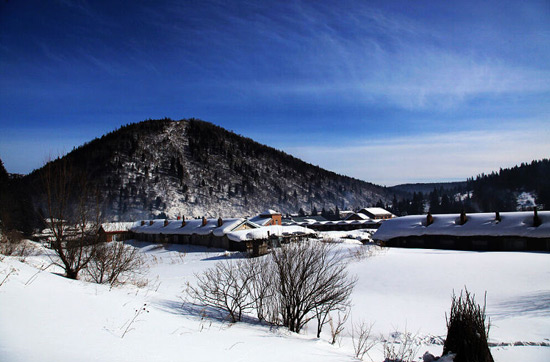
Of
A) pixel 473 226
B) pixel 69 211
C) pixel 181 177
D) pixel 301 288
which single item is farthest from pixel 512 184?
pixel 69 211

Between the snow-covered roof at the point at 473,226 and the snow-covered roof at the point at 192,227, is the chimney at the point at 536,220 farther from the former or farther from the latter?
the snow-covered roof at the point at 192,227

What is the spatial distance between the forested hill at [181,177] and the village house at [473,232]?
271 ft

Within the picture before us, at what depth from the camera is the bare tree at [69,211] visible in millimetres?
14095

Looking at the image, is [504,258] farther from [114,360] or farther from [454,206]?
[454,206]

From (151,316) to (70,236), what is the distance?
10.4 metres

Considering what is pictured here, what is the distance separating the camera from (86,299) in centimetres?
834

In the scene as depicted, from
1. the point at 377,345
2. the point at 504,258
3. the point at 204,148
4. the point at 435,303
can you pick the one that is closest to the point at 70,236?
the point at 377,345

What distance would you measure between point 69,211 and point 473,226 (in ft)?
135

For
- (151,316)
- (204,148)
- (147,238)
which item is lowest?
(147,238)

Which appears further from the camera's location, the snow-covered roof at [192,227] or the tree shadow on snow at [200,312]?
the snow-covered roof at [192,227]

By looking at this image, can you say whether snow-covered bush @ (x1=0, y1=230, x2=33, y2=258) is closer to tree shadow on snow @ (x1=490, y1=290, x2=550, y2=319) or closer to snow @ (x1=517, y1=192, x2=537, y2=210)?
tree shadow on snow @ (x1=490, y1=290, x2=550, y2=319)

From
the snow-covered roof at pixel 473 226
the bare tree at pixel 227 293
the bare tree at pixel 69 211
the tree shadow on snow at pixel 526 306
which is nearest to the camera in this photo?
the bare tree at pixel 227 293

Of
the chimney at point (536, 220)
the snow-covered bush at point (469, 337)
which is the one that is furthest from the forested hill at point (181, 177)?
the snow-covered bush at point (469, 337)

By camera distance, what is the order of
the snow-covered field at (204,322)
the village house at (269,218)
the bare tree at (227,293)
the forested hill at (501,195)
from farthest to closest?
the forested hill at (501,195) < the village house at (269,218) < the bare tree at (227,293) < the snow-covered field at (204,322)
